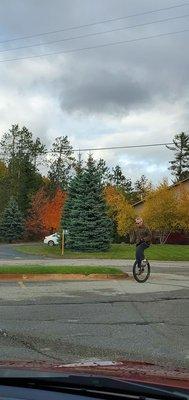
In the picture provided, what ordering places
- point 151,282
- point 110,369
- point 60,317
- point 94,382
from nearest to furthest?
point 94,382 → point 110,369 → point 60,317 → point 151,282

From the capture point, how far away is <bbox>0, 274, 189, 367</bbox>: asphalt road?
26.3 feet

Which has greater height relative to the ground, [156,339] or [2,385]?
[2,385]

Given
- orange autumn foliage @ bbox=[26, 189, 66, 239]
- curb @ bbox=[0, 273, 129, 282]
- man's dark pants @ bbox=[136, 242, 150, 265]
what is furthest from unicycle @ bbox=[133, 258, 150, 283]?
orange autumn foliage @ bbox=[26, 189, 66, 239]

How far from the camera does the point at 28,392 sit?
2.41 metres

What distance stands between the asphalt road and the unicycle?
1.22 metres

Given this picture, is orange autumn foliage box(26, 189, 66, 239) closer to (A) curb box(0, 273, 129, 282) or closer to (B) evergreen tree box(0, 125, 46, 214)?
(B) evergreen tree box(0, 125, 46, 214)

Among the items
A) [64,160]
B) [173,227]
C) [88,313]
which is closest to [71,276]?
[88,313]

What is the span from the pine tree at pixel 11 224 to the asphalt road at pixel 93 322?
213ft

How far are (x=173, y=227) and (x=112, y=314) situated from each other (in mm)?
46712

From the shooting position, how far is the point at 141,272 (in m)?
17.0

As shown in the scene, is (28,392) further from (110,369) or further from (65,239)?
(65,239)

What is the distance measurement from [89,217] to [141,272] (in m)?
26.7

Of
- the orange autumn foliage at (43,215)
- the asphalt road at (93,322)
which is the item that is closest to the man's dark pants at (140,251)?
the asphalt road at (93,322)

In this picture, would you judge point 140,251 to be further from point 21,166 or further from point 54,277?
point 21,166
